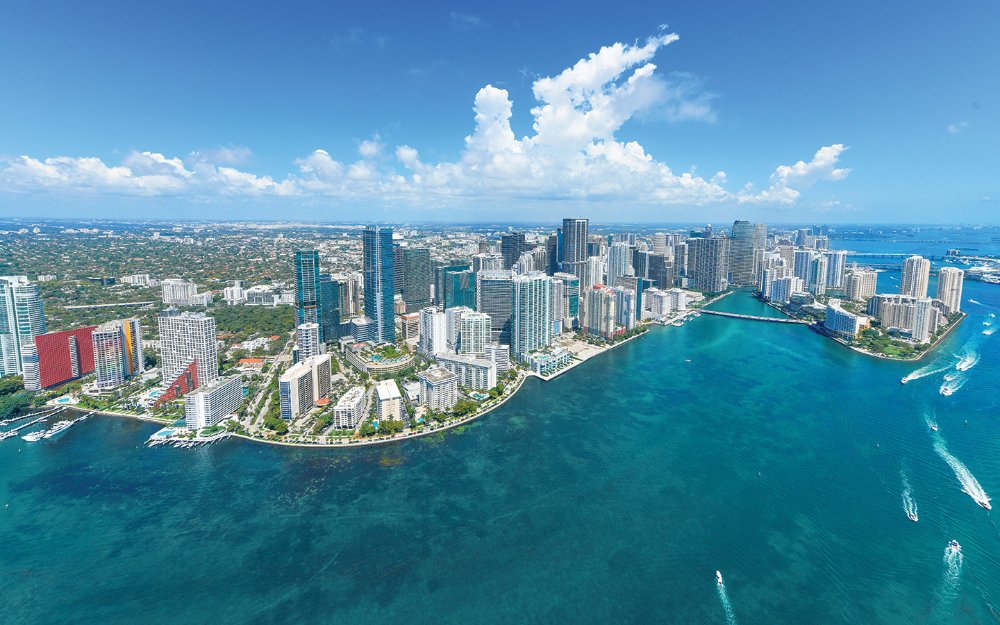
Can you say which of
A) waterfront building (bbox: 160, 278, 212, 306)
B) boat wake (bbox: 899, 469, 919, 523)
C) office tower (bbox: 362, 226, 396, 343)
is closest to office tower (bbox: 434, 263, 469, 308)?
office tower (bbox: 362, 226, 396, 343)

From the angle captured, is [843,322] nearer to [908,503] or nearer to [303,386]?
[908,503]

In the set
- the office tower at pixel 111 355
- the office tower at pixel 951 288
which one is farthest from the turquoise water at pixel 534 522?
the office tower at pixel 951 288

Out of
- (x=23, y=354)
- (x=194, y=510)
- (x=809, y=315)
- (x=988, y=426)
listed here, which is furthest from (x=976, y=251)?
(x=23, y=354)

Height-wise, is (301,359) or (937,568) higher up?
(301,359)

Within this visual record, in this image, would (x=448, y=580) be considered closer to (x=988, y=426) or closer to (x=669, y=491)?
(x=669, y=491)

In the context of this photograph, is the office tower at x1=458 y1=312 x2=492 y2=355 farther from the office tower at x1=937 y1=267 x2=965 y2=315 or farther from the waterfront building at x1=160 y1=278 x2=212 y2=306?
the office tower at x1=937 y1=267 x2=965 y2=315
